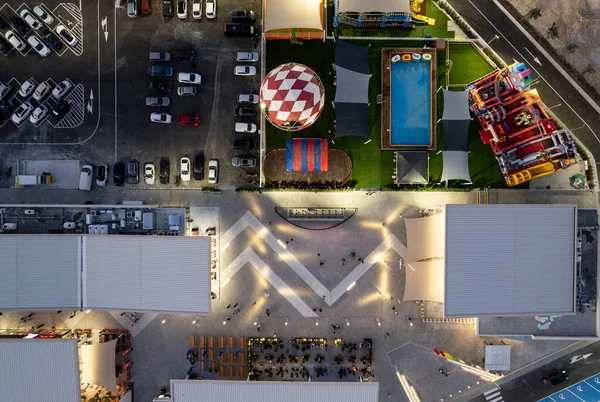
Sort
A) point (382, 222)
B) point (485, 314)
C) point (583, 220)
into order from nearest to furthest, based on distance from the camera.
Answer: point (485, 314), point (583, 220), point (382, 222)

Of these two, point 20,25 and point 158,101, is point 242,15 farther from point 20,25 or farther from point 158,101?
point 20,25

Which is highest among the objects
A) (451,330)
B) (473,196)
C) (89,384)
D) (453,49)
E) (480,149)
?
(453,49)

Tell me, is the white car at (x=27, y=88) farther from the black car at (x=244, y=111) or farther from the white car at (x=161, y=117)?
the black car at (x=244, y=111)

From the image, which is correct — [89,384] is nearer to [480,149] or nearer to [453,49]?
[480,149]

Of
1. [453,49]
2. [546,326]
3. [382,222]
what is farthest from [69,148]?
[546,326]

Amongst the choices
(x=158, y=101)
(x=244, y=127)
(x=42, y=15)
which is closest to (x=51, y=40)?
(x=42, y=15)

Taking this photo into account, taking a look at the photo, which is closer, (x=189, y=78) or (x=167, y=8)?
(x=189, y=78)
